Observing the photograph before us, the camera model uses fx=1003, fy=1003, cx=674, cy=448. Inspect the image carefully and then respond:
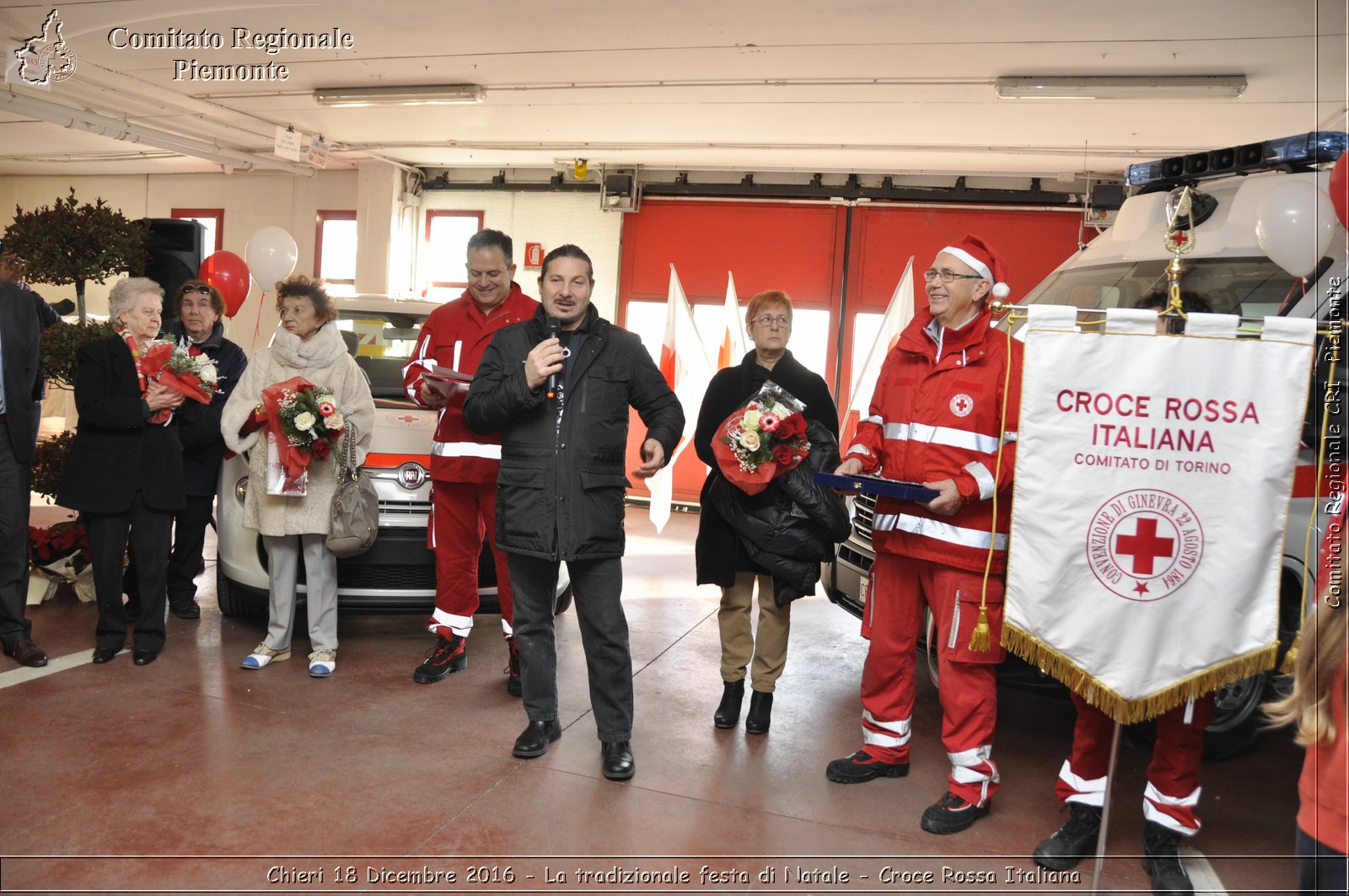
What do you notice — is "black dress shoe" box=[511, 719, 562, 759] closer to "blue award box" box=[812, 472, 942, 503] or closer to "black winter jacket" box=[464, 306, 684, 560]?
"black winter jacket" box=[464, 306, 684, 560]

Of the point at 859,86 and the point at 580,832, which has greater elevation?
the point at 859,86

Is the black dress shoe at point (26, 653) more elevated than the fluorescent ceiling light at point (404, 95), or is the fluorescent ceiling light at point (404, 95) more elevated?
the fluorescent ceiling light at point (404, 95)

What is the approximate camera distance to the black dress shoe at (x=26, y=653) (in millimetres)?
4547


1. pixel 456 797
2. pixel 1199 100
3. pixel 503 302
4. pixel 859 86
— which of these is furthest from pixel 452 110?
pixel 456 797

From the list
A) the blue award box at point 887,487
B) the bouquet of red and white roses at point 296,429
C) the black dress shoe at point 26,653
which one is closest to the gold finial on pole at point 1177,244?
the blue award box at point 887,487

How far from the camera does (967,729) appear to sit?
11.3 feet

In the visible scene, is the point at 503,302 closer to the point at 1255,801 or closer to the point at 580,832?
the point at 580,832

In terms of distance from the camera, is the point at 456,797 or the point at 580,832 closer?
the point at 580,832

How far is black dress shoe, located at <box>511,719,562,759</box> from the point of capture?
12.5 ft

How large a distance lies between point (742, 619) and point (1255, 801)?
2.07m

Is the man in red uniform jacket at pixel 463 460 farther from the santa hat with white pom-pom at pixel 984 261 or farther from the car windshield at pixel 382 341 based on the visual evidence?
the santa hat with white pom-pom at pixel 984 261

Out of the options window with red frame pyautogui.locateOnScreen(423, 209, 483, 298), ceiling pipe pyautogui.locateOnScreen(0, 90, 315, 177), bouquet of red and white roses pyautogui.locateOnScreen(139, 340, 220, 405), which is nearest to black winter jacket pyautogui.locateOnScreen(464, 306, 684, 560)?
bouquet of red and white roses pyautogui.locateOnScreen(139, 340, 220, 405)

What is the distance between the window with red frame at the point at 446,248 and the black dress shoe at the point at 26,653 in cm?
885

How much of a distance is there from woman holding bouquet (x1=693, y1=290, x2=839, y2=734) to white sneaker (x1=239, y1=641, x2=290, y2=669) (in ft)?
7.01
